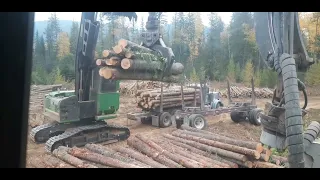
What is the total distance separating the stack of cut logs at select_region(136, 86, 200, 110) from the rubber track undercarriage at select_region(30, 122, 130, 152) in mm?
339

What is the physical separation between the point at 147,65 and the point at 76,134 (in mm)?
1029

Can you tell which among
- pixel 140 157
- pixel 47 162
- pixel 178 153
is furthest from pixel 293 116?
pixel 47 162

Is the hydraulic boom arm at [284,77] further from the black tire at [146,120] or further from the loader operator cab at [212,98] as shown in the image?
the black tire at [146,120]

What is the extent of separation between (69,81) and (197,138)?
147cm

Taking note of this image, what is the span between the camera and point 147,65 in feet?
12.4

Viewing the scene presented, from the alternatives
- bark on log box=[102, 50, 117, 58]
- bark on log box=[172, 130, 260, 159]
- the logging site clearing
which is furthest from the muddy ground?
bark on log box=[102, 50, 117, 58]

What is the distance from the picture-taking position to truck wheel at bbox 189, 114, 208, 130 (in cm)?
390

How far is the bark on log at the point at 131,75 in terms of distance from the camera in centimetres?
369

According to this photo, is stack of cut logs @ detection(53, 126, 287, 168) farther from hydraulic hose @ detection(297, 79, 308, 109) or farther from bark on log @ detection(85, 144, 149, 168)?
hydraulic hose @ detection(297, 79, 308, 109)

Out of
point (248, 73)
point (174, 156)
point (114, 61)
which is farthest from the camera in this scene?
point (248, 73)

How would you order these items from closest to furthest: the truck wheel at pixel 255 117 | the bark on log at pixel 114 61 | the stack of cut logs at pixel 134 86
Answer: the bark on log at pixel 114 61 < the stack of cut logs at pixel 134 86 < the truck wheel at pixel 255 117

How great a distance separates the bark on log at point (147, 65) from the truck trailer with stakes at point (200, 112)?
0.22 meters

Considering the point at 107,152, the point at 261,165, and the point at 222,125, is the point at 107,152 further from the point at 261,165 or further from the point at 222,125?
the point at 261,165

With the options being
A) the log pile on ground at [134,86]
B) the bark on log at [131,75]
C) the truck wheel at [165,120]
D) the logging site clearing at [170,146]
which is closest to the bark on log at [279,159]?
the logging site clearing at [170,146]
